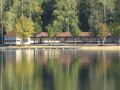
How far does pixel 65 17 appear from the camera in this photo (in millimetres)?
127000

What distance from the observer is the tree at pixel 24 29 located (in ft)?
405

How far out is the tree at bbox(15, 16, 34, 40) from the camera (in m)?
123

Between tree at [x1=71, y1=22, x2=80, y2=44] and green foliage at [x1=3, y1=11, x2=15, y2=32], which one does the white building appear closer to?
green foliage at [x1=3, y1=11, x2=15, y2=32]

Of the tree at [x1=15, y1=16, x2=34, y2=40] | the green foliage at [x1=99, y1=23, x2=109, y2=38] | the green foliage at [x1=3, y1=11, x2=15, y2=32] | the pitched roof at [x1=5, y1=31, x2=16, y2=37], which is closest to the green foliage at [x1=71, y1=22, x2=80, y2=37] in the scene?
the green foliage at [x1=99, y1=23, x2=109, y2=38]

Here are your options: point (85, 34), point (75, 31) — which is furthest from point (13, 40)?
point (85, 34)

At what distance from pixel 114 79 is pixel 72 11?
81624 millimetres

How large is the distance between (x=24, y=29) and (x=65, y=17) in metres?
12.0

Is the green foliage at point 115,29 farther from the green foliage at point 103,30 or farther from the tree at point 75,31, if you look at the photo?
the tree at point 75,31

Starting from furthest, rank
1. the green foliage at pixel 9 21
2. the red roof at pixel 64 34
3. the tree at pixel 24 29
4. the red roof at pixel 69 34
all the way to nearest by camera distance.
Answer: the red roof at pixel 64 34 < the red roof at pixel 69 34 < the green foliage at pixel 9 21 < the tree at pixel 24 29

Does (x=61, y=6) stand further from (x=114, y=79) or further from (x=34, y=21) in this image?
(x=114, y=79)

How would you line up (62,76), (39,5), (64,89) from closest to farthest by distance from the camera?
1. (64,89)
2. (62,76)
3. (39,5)

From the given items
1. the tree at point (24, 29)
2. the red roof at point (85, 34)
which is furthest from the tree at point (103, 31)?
the tree at point (24, 29)

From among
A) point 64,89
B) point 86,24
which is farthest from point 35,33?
point 64,89

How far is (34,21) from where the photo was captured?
13225 cm
